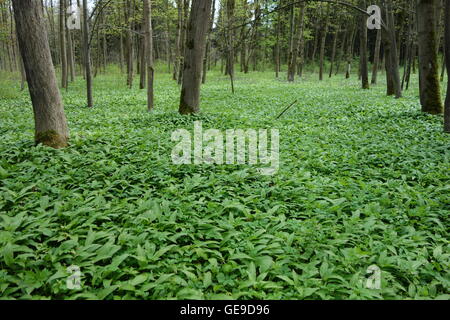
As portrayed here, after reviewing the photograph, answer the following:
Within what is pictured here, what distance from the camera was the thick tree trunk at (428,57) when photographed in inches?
360

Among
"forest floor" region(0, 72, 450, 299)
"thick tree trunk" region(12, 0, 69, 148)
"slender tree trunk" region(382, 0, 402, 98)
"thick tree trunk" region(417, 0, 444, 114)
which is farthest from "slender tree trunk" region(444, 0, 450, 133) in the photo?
"thick tree trunk" region(12, 0, 69, 148)

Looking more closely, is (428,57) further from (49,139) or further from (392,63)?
(49,139)

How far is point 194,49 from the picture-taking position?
357 inches

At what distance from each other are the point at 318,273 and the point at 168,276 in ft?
4.67

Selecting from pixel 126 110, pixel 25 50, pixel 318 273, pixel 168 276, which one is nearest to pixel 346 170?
pixel 318 273

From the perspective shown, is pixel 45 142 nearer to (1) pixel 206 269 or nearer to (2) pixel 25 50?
(2) pixel 25 50

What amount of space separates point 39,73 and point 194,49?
439 cm

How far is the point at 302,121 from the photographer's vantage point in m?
9.73

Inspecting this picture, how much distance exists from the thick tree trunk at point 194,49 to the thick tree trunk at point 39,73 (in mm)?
3946

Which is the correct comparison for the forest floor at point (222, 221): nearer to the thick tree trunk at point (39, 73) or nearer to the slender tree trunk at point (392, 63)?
the thick tree trunk at point (39, 73)

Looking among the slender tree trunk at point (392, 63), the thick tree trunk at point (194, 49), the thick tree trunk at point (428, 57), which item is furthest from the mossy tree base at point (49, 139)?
the slender tree trunk at point (392, 63)

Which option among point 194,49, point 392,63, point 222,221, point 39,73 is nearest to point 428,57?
point 392,63

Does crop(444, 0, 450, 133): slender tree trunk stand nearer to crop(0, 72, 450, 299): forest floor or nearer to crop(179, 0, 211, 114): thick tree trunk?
crop(0, 72, 450, 299): forest floor

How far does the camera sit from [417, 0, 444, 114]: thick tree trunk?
9134 mm
